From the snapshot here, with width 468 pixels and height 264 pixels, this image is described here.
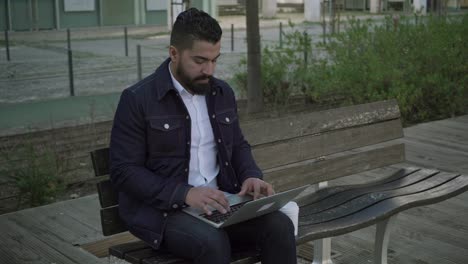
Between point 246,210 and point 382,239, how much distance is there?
1383mm

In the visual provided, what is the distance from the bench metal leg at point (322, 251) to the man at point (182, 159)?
1.00 m

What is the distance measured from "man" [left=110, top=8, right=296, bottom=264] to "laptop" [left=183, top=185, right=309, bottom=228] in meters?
0.04

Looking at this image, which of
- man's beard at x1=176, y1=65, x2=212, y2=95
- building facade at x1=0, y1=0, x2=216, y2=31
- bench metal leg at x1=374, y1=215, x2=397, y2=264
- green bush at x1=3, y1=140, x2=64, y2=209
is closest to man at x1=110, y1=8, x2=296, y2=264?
man's beard at x1=176, y1=65, x2=212, y2=95

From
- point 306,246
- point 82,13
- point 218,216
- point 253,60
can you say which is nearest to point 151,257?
point 218,216

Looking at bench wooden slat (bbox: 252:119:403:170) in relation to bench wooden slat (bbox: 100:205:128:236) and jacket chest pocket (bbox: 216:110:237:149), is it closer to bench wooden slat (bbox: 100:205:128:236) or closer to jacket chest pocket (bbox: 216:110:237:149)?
jacket chest pocket (bbox: 216:110:237:149)

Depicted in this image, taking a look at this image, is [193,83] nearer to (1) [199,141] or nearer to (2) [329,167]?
(1) [199,141]

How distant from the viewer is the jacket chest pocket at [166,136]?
3.14 meters

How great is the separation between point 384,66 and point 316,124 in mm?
4979

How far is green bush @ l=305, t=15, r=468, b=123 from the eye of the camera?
8906mm

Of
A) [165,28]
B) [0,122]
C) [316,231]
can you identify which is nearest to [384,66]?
[165,28]

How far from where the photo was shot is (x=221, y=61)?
32.2 feet

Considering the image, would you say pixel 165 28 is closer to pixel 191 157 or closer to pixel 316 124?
pixel 316 124

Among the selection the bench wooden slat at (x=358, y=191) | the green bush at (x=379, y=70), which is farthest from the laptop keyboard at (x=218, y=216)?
the green bush at (x=379, y=70)

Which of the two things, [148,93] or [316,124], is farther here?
[316,124]
